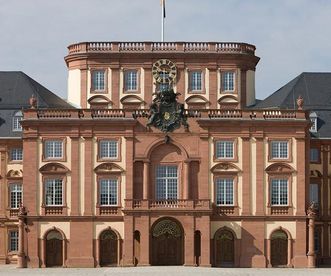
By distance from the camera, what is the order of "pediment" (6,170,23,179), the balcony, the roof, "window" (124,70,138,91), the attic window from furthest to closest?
the roof → the attic window → "window" (124,70,138,91) → "pediment" (6,170,23,179) → the balcony

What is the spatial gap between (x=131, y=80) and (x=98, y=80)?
9.26ft

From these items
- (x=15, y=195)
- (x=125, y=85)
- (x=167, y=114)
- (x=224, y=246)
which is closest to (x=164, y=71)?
(x=125, y=85)

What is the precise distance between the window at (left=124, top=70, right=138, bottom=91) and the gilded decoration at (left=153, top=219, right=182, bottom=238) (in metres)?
13.4

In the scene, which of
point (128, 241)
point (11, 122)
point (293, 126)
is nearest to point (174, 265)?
point (128, 241)

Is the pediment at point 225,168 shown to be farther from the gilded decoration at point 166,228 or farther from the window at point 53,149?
the window at point 53,149

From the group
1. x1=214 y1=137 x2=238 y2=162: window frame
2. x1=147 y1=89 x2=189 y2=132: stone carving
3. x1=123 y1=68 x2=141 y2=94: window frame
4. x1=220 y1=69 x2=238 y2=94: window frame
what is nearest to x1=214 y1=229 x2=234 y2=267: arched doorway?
x1=214 y1=137 x2=238 y2=162: window frame

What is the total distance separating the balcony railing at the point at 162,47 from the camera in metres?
88.8

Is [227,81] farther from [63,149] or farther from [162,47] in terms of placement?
[63,149]

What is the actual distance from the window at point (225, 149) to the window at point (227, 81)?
852 cm

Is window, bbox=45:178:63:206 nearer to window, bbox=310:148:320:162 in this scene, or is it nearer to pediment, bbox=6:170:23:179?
pediment, bbox=6:170:23:179

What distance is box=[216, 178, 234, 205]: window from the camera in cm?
8175

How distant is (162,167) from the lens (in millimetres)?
82188

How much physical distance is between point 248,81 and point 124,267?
21150 mm

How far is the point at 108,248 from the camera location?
267ft
